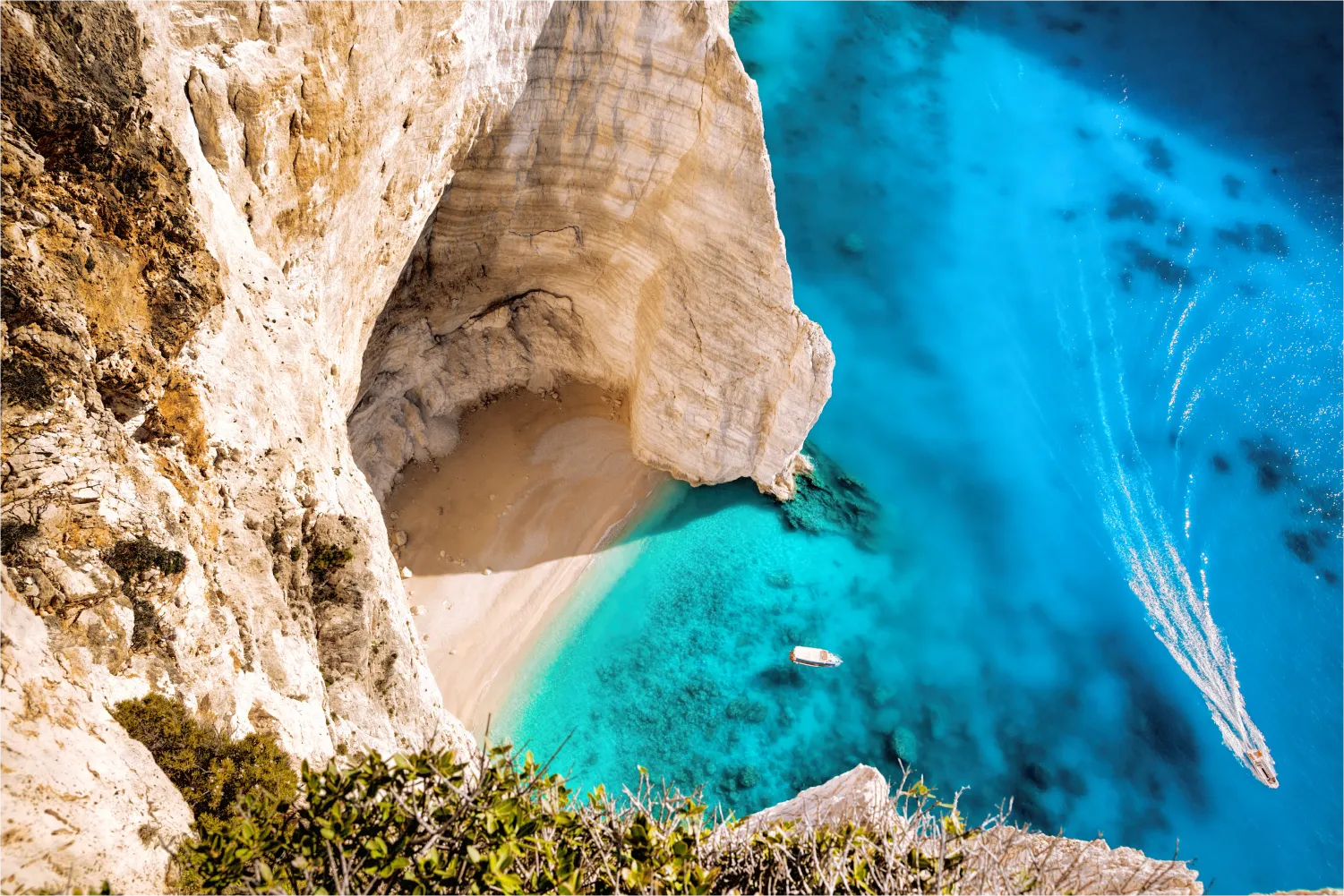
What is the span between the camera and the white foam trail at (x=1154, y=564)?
1617 centimetres

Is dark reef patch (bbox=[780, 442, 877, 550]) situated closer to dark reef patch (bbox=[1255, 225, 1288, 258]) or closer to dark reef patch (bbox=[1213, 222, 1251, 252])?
dark reef patch (bbox=[1213, 222, 1251, 252])

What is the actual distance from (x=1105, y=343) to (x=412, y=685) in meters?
19.8

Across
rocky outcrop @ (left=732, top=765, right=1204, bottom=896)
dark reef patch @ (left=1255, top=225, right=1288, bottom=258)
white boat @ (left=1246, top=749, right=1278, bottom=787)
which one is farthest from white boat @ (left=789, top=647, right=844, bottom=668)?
dark reef patch @ (left=1255, top=225, right=1288, bottom=258)

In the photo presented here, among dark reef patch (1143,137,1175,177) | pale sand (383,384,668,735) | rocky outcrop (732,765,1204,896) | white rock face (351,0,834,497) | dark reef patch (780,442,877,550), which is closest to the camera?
rocky outcrop (732,765,1204,896)

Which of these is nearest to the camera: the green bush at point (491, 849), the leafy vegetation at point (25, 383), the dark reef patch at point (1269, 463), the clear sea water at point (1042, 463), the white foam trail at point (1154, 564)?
the green bush at point (491, 849)

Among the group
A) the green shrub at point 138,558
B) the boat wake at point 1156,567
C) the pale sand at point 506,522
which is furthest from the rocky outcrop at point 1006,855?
the boat wake at point 1156,567

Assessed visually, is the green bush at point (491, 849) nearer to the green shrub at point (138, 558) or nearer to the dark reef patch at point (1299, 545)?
the green shrub at point (138, 558)

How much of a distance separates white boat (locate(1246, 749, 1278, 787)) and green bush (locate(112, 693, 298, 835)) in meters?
18.0

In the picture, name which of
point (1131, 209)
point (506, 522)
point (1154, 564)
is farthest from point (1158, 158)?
point (506, 522)

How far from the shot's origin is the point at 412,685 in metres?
8.16

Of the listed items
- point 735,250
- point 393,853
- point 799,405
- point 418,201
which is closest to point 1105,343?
point 799,405

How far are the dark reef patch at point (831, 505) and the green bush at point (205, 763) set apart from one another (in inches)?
502

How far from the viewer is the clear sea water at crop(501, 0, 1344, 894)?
14672 millimetres

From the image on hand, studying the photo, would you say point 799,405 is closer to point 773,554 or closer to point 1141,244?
point 773,554
